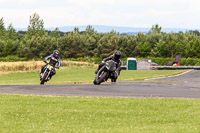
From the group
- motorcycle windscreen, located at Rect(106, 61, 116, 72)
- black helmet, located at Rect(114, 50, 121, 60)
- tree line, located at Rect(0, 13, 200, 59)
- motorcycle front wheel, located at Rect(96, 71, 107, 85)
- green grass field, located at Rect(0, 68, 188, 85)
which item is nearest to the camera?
black helmet, located at Rect(114, 50, 121, 60)

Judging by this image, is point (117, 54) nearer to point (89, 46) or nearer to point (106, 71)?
point (106, 71)

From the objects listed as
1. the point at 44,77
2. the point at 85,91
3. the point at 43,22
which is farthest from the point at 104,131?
the point at 43,22

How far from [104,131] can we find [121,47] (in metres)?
104

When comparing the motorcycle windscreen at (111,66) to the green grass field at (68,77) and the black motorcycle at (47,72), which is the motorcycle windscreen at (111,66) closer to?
the black motorcycle at (47,72)

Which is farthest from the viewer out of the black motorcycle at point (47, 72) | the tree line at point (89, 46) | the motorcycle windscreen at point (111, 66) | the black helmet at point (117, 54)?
the tree line at point (89, 46)

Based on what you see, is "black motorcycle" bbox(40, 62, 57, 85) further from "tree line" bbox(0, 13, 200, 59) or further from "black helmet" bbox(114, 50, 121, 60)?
"tree line" bbox(0, 13, 200, 59)

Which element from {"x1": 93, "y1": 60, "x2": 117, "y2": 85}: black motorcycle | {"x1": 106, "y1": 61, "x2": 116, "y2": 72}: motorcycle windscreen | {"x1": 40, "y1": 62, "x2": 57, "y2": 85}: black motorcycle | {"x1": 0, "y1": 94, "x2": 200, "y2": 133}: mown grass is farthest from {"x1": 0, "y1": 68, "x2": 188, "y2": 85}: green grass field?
{"x1": 0, "y1": 94, "x2": 200, "y2": 133}: mown grass

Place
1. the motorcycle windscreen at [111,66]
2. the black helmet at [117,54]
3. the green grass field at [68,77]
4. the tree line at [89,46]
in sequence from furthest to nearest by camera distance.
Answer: the tree line at [89,46] < the green grass field at [68,77] < the motorcycle windscreen at [111,66] < the black helmet at [117,54]

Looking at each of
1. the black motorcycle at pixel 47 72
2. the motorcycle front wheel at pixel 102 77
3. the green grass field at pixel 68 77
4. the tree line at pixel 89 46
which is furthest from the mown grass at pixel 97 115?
the tree line at pixel 89 46

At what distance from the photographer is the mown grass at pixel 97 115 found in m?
11.5

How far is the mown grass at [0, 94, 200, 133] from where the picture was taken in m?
11.5

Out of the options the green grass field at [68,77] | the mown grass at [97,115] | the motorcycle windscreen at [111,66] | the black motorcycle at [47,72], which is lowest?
the green grass field at [68,77]

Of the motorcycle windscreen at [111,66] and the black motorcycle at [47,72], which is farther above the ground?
the motorcycle windscreen at [111,66]

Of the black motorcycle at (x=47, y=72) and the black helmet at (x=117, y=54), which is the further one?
the black motorcycle at (x=47, y=72)
